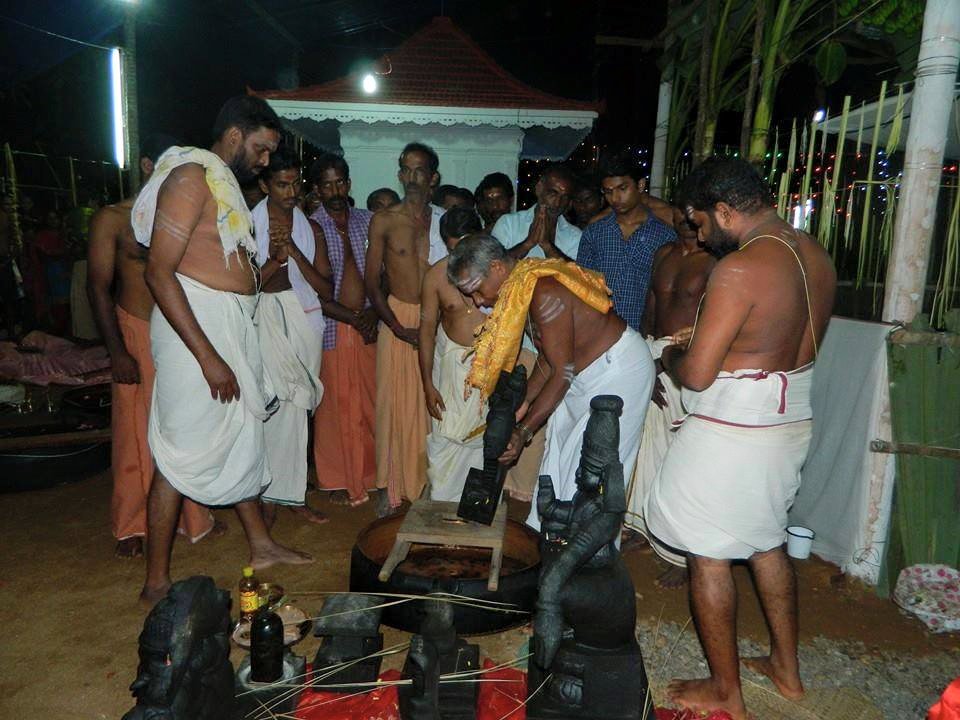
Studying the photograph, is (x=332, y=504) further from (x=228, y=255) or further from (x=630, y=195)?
(x=630, y=195)

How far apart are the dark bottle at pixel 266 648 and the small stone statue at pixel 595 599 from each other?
3.08 feet

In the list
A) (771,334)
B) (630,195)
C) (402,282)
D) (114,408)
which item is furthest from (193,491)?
(630,195)

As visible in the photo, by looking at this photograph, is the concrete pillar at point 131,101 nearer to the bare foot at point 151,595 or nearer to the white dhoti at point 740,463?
the bare foot at point 151,595

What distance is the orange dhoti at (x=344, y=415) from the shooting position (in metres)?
4.64

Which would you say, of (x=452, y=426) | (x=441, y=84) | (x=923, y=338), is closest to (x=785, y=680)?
(x=923, y=338)

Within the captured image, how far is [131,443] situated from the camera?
3719 mm

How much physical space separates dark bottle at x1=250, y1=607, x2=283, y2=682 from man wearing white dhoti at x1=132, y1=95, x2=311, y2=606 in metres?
0.97

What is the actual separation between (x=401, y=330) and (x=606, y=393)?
1.69 m

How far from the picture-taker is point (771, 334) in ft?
7.52

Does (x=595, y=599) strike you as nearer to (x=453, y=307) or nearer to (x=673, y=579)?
(x=673, y=579)

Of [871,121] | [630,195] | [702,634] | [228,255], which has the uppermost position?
[871,121]

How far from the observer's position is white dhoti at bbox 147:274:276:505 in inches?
119

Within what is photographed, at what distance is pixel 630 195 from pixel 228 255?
8.35ft

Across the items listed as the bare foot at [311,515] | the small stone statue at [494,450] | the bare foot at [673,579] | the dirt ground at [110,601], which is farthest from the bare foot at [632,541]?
the bare foot at [311,515]
